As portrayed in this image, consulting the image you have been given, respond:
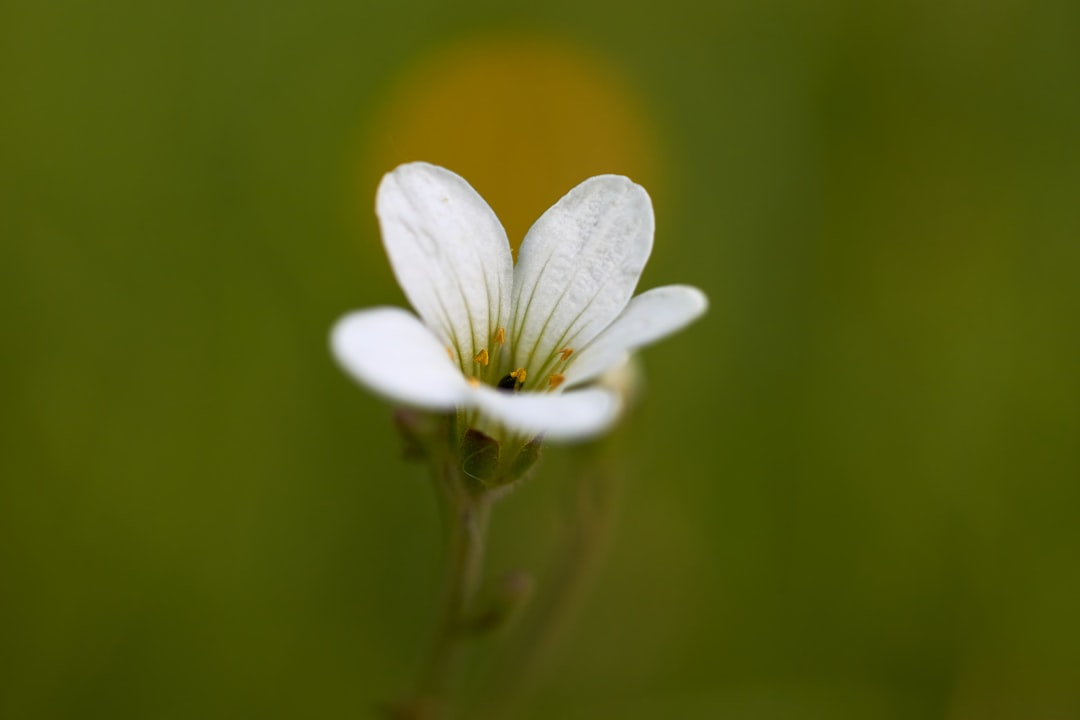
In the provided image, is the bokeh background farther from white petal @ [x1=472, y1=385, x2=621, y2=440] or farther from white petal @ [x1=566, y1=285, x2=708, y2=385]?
white petal @ [x1=472, y1=385, x2=621, y2=440]

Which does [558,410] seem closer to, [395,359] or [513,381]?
[395,359]

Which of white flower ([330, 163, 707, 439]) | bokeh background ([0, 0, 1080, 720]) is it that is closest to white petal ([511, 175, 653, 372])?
white flower ([330, 163, 707, 439])

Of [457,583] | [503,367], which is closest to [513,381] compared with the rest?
[503,367]

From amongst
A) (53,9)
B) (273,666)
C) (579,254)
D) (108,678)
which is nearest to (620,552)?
A: (273,666)

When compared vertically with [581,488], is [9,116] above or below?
above

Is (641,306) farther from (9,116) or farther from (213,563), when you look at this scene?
(9,116)

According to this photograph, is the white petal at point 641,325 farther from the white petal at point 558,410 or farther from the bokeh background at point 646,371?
the bokeh background at point 646,371
